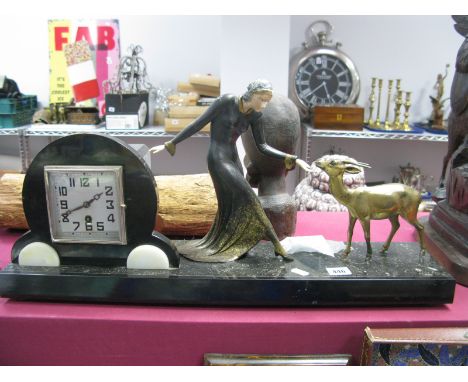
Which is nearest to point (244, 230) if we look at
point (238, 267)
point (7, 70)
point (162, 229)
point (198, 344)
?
point (238, 267)

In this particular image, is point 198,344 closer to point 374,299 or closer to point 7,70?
point 374,299

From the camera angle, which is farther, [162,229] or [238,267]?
[162,229]

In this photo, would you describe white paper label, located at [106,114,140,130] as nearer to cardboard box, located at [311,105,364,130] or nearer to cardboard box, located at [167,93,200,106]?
cardboard box, located at [167,93,200,106]

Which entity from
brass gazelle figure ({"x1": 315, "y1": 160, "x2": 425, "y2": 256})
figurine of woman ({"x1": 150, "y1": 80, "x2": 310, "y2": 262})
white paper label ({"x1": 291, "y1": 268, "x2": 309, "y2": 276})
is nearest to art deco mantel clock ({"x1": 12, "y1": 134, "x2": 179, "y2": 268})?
figurine of woman ({"x1": 150, "y1": 80, "x2": 310, "y2": 262})

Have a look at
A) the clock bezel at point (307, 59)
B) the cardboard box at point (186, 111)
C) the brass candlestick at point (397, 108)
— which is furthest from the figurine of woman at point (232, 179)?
the brass candlestick at point (397, 108)

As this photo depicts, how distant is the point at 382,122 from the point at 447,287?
2.36 m

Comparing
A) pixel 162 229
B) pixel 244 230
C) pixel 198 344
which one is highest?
pixel 244 230

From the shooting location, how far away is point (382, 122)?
334cm

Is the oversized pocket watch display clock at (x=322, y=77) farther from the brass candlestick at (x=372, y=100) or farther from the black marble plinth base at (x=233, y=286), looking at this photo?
the black marble plinth base at (x=233, y=286)

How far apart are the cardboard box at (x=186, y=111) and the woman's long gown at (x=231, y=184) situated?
5.33 ft

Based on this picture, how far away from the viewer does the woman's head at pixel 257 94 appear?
3.84 feet

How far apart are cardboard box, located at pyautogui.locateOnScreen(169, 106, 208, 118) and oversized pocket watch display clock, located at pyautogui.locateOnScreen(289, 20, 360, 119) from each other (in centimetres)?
71

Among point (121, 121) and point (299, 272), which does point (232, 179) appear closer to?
point (299, 272)

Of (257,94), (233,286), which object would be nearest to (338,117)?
(257,94)
